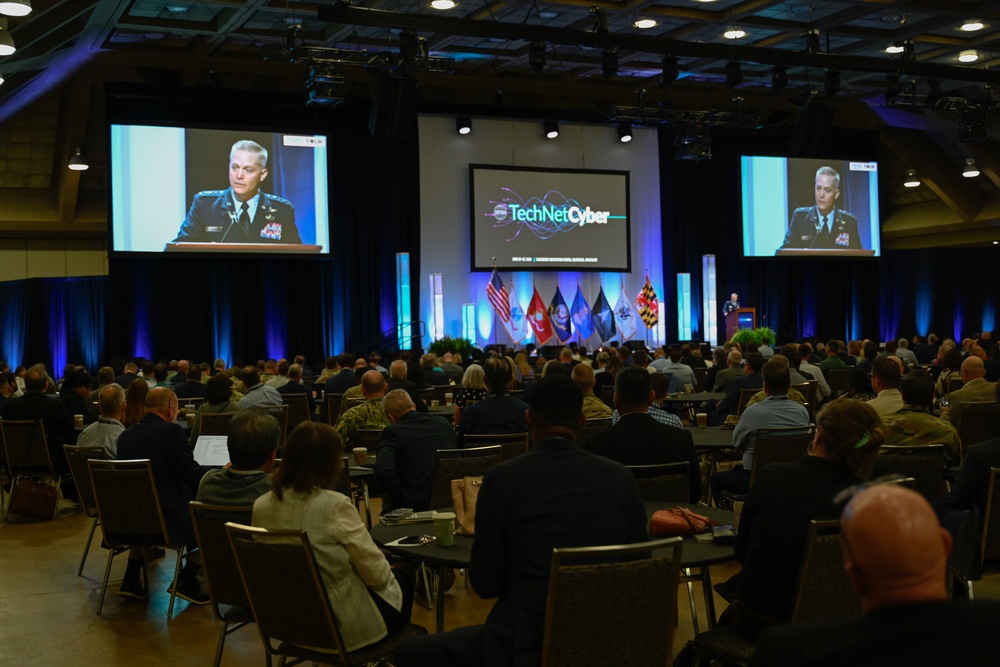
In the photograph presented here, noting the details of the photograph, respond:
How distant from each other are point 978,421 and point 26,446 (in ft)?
21.8

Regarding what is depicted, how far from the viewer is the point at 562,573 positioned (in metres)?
2.59

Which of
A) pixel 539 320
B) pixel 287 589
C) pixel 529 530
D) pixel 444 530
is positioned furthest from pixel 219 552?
pixel 539 320

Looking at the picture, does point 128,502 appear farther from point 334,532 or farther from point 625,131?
point 625,131

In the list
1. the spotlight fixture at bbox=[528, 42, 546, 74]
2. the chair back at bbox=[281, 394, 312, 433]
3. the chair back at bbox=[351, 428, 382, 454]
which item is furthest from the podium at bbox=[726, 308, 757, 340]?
the chair back at bbox=[351, 428, 382, 454]

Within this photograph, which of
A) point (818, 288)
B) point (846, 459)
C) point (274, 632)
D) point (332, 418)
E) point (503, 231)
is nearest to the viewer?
point (846, 459)

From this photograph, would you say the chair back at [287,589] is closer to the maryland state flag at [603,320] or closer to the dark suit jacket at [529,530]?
the dark suit jacket at [529,530]

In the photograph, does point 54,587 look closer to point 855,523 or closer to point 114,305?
point 855,523

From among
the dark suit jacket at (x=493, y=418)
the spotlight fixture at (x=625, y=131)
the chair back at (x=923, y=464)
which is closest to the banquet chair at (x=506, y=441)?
the dark suit jacket at (x=493, y=418)

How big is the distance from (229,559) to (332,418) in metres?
5.82

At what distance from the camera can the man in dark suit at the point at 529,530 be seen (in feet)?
8.91

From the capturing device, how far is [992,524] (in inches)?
161

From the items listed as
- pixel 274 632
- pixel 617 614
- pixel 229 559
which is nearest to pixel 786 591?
pixel 617 614

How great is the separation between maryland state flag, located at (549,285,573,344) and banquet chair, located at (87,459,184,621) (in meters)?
14.8

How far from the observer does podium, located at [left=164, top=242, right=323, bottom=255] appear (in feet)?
52.8
